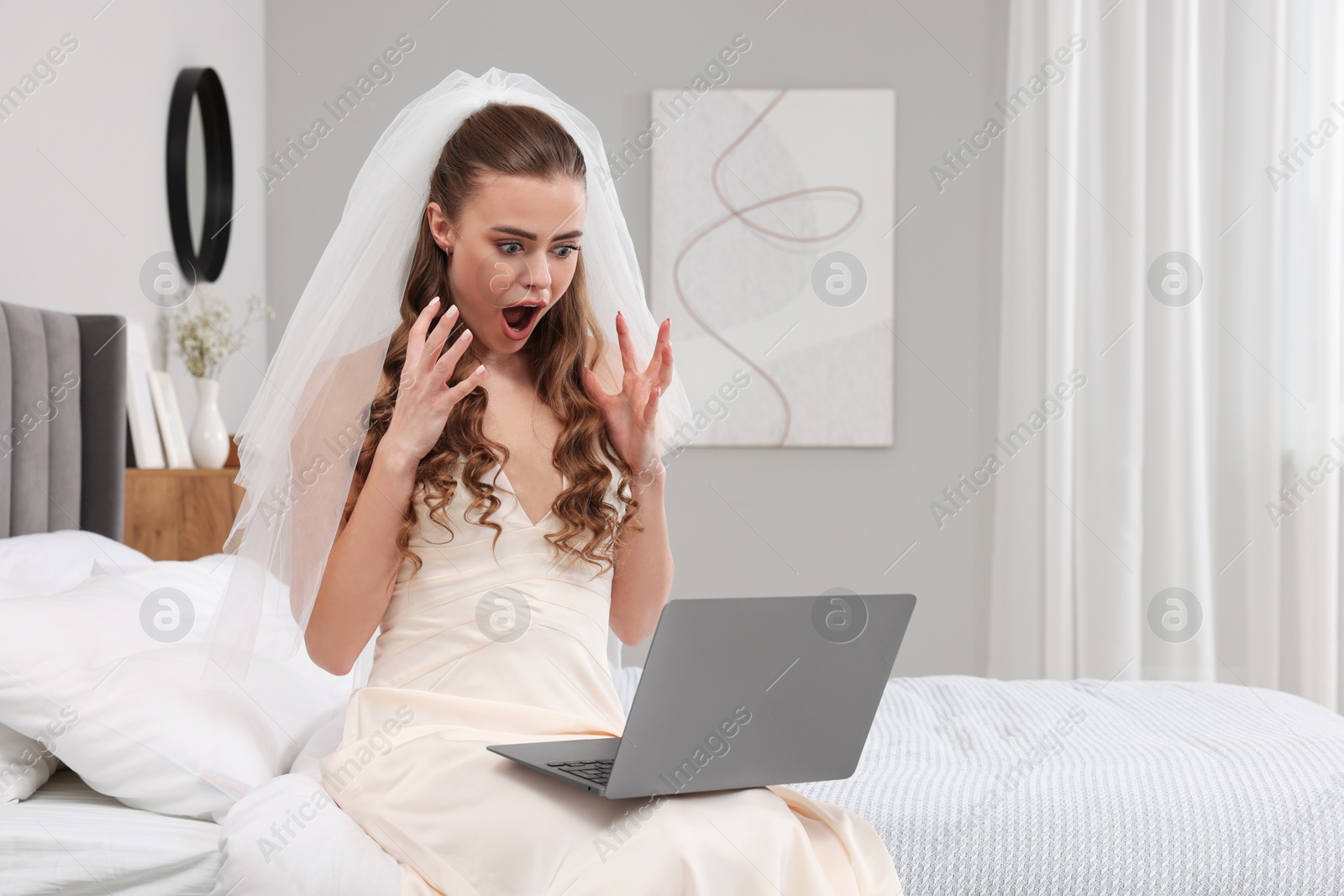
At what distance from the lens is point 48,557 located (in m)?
1.85

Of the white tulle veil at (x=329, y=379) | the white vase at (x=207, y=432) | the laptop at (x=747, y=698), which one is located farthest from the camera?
the white vase at (x=207, y=432)

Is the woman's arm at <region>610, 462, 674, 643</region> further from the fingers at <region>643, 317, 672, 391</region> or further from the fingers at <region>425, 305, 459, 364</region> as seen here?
the fingers at <region>425, 305, 459, 364</region>

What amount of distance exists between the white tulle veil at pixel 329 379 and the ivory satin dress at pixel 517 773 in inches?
5.2

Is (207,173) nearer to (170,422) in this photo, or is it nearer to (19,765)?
(170,422)

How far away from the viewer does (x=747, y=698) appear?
109 cm

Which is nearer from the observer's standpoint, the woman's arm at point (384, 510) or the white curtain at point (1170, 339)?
the woman's arm at point (384, 510)

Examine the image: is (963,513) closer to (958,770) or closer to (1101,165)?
(1101,165)

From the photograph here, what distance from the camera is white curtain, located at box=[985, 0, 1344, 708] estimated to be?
3271mm

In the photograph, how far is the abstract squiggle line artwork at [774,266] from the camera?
363cm

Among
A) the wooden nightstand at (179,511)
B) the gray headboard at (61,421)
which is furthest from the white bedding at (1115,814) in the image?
the wooden nightstand at (179,511)

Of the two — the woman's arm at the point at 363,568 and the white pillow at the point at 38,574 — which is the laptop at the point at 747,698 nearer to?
the woman's arm at the point at 363,568

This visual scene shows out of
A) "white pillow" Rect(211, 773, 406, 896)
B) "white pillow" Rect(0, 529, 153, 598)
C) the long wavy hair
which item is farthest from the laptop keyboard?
"white pillow" Rect(0, 529, 153, 598)

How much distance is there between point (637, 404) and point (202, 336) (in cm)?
188

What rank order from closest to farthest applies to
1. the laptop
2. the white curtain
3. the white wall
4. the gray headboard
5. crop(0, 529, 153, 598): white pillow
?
the laptop, crop(0, 529, 153, 598): white pillow, the gray headboard, the white wall, the white curtain
